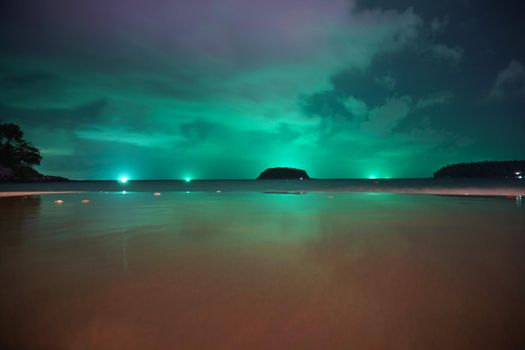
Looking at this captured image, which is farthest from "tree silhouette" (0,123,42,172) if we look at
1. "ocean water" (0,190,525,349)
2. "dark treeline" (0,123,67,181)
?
"ocean water" (0,190,525,349)

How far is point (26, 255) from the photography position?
368 inches

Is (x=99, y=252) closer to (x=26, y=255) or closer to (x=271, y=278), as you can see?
(x=26, y=255)

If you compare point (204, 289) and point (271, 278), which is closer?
point (204, 289)

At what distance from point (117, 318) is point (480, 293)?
7.22 metres

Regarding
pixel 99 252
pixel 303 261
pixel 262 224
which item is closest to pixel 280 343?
pixel 303 261

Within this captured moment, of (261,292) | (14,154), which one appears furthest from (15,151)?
(261,292)

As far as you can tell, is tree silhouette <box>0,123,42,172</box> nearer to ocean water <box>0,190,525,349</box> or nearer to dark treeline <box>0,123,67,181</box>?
dark treeline <box>0,123,67,181</box>

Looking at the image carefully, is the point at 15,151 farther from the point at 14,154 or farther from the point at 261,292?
the point at 261,292

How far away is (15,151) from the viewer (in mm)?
85812

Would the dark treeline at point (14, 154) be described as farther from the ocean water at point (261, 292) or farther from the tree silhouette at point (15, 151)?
the ocean water at point (261, 292)

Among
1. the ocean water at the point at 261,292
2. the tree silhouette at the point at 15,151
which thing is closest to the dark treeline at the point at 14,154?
the tree silhouette at the point at 15,151

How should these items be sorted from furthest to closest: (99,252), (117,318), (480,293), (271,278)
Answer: (99,252) < (271,278) < (480,293) < (117,318)

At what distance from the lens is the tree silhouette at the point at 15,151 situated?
8325 centimetres

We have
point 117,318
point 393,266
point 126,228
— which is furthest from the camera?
point 126,228
